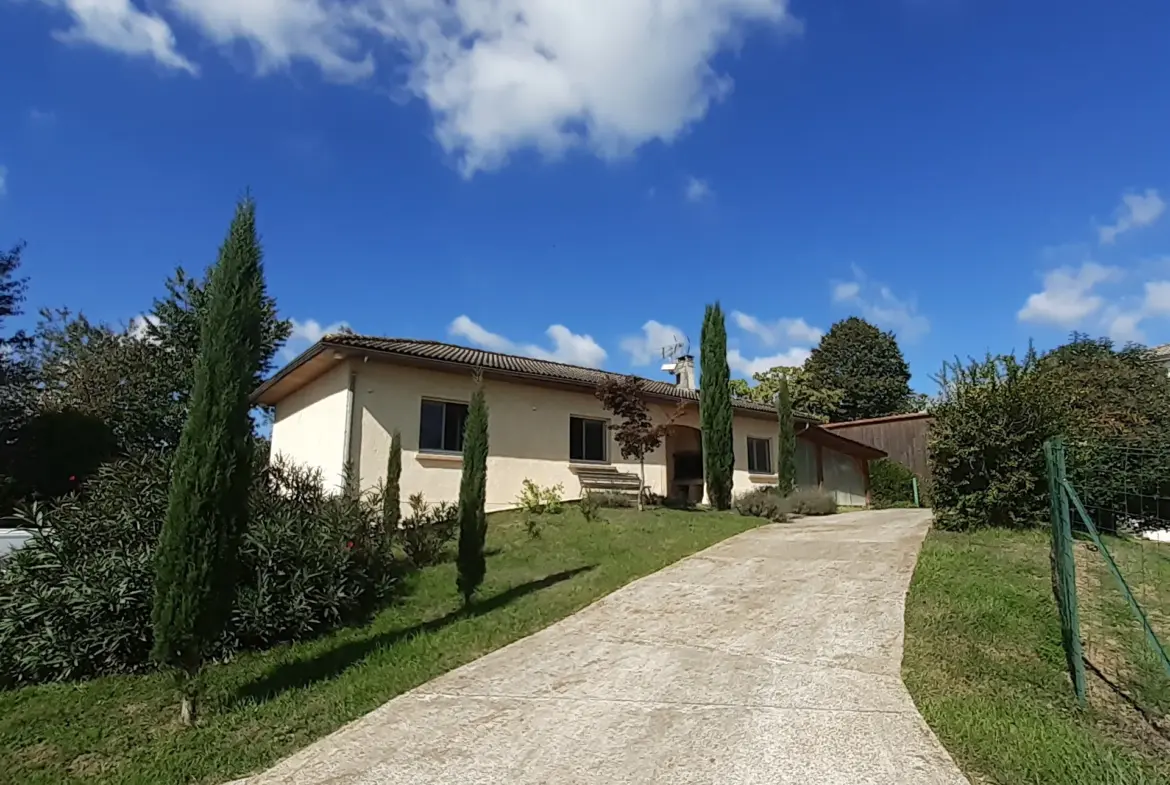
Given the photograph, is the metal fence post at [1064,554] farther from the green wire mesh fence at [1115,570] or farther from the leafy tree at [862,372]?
the leafy tree at [862,372]

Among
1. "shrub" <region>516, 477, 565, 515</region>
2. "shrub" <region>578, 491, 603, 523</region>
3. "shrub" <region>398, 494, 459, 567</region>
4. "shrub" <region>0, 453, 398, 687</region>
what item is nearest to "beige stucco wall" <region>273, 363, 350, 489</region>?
"shrub" <region>398, 494, 459, 567</region>

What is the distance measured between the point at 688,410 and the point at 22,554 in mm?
16063

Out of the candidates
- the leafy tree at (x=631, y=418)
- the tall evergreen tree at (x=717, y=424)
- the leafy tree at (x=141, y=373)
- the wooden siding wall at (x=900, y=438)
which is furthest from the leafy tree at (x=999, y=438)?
the leafy tree at (x=141, y=373)

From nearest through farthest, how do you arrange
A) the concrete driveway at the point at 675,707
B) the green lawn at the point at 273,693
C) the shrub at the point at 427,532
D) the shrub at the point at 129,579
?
1. the concrete driveway at the point at 675,707
2. the green lawn at the point at 273,693
3. the shrub at the point at 129,579
4. the shrub at the point at 427,532

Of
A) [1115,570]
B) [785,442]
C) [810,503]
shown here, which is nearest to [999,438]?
[810,503]

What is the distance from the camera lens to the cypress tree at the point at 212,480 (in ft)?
17.4

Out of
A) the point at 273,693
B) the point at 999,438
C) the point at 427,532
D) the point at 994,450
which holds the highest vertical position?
the point at 999,438

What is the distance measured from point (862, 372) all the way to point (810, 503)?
29.6 metres

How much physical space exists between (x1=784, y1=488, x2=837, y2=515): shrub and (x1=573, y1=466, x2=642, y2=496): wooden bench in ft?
12.9

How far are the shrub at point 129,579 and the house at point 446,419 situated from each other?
187 inches

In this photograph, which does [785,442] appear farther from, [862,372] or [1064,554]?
[862,372]

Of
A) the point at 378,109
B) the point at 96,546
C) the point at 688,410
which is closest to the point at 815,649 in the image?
the point at 96,546

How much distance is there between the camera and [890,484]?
25031mm

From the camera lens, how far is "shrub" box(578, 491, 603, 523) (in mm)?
14062
